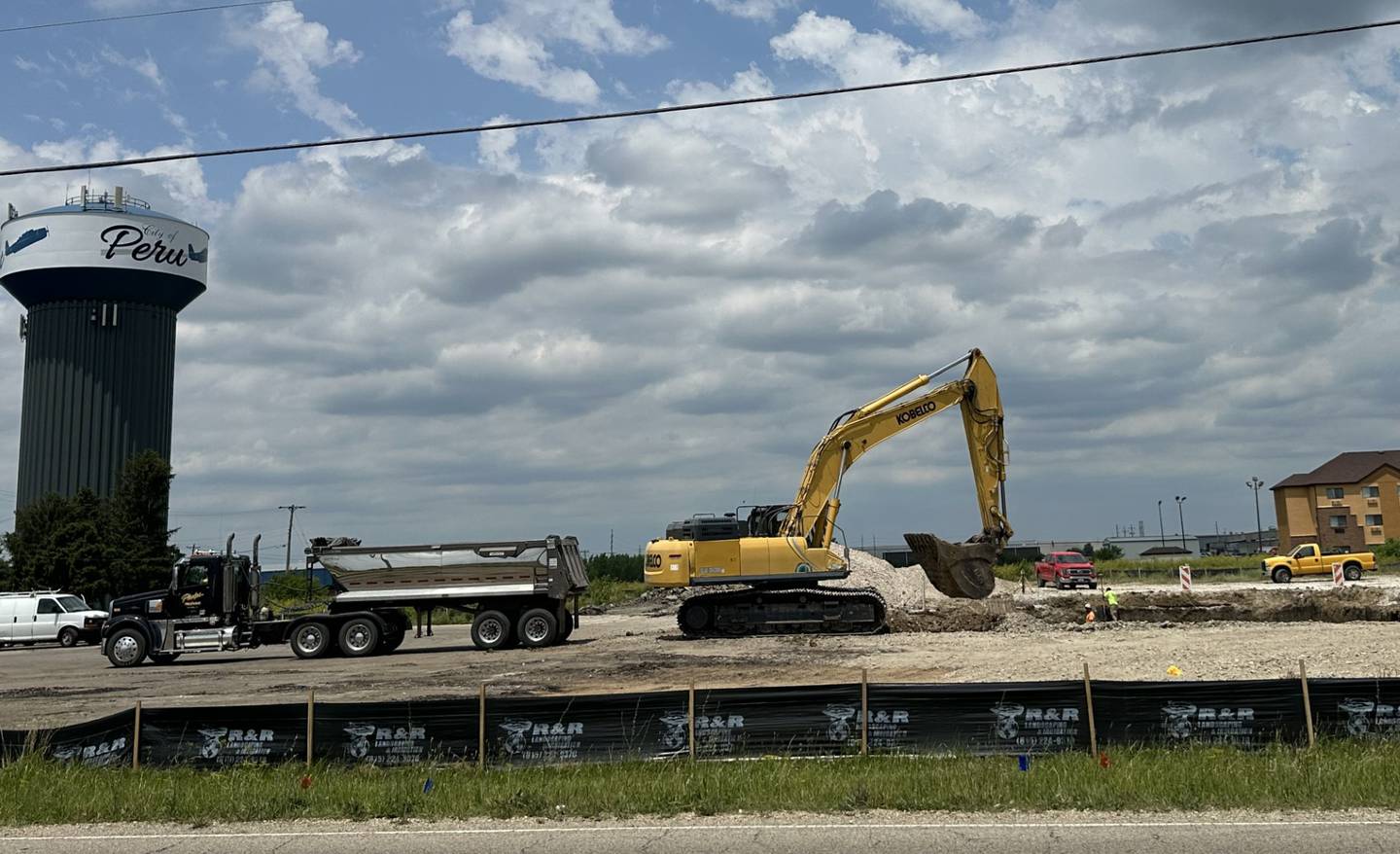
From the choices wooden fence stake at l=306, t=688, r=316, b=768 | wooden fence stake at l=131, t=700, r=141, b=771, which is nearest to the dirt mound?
wooden fence stake at l=306, t=688, r=316, b=768

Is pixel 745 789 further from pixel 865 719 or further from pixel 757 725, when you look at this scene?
pixel 865 719

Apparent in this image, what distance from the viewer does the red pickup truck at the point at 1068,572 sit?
59.7 metres

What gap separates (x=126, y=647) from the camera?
29.4 metres

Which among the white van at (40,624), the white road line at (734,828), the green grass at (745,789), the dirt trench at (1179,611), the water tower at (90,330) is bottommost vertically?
the white road line at (734,828)

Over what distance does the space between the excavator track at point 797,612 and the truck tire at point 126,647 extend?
13522 millimetres

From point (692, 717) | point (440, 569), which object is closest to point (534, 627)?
point (440, 569)

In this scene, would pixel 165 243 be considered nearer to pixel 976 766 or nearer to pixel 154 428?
pixel 154 428

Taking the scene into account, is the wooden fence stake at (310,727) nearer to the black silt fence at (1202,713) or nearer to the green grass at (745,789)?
the green grass at (745,789)

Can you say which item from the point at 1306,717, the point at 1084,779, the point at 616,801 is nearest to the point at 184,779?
the point at 616,801

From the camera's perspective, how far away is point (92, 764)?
46.6 feet

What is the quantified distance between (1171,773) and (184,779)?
10.8m

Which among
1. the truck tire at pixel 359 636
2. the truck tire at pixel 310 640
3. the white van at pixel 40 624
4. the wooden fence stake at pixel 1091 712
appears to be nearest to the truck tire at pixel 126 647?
the truck tire at pixel 310 640

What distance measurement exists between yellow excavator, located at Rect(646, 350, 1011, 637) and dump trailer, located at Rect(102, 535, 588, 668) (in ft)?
10.3

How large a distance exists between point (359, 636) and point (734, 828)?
2067 centimetres
